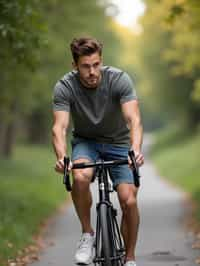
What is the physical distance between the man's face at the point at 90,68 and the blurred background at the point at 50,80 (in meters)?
3.02

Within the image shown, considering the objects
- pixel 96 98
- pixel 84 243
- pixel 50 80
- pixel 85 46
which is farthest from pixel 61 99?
pixel 50 80

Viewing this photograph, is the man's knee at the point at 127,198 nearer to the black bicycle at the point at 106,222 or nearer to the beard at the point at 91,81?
the black bicycle at the point at 106,222

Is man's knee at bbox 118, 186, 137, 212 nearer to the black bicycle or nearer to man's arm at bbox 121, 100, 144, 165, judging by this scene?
the black bicycle

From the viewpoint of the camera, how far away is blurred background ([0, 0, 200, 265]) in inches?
466

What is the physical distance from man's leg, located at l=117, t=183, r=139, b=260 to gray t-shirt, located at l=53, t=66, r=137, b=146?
0.52 metres

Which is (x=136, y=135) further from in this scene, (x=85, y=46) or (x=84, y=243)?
(x=84, y=243)

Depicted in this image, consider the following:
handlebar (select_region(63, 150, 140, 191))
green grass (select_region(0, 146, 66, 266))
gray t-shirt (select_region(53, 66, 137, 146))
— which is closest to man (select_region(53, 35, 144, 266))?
gray t-shirt (select_region(53, 66, 137, 146))

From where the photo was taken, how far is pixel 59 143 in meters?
6.15

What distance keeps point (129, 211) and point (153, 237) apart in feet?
15.9

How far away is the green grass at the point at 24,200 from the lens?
996cm

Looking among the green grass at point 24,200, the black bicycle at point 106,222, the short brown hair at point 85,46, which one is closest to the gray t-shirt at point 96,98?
the short brown hair at point 85,46

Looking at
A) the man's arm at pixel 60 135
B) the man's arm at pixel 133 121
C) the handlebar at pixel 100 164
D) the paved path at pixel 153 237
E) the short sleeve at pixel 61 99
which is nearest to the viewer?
the handlebar at pixel 100 164

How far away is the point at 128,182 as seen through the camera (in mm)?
6406

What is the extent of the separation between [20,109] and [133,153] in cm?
2551
